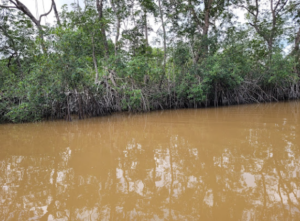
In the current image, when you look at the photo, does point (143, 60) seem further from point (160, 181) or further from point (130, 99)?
point (160, 181)

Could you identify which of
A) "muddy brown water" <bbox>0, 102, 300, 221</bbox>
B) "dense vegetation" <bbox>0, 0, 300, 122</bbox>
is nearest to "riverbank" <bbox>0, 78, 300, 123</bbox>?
"dense vegetation" <bbox>0, 0, 300, 122</bbox>

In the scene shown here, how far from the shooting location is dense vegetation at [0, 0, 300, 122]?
6.39m

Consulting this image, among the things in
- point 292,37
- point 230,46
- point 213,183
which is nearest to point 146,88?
point 230,46

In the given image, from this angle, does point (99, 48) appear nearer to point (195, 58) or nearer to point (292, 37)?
point (195, 58)

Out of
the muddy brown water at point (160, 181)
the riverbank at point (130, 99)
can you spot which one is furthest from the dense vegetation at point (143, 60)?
the muddy brown water at point (160, 181)

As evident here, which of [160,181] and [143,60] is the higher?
[143,60]

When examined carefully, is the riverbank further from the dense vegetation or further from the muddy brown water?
the muddy brown water

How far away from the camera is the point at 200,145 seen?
2.56 metres

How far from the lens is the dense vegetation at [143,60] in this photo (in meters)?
6.39

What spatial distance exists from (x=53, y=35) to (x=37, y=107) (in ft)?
8.10

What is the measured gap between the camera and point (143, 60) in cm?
771

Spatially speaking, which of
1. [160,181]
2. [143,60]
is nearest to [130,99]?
[143,60]

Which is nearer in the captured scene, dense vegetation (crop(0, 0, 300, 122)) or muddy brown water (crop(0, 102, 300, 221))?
muddy brown water (crop(0, 102, 300, 221))

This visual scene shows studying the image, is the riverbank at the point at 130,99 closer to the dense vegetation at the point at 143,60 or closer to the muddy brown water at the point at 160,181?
the dense vegetation at the point at 143,60
